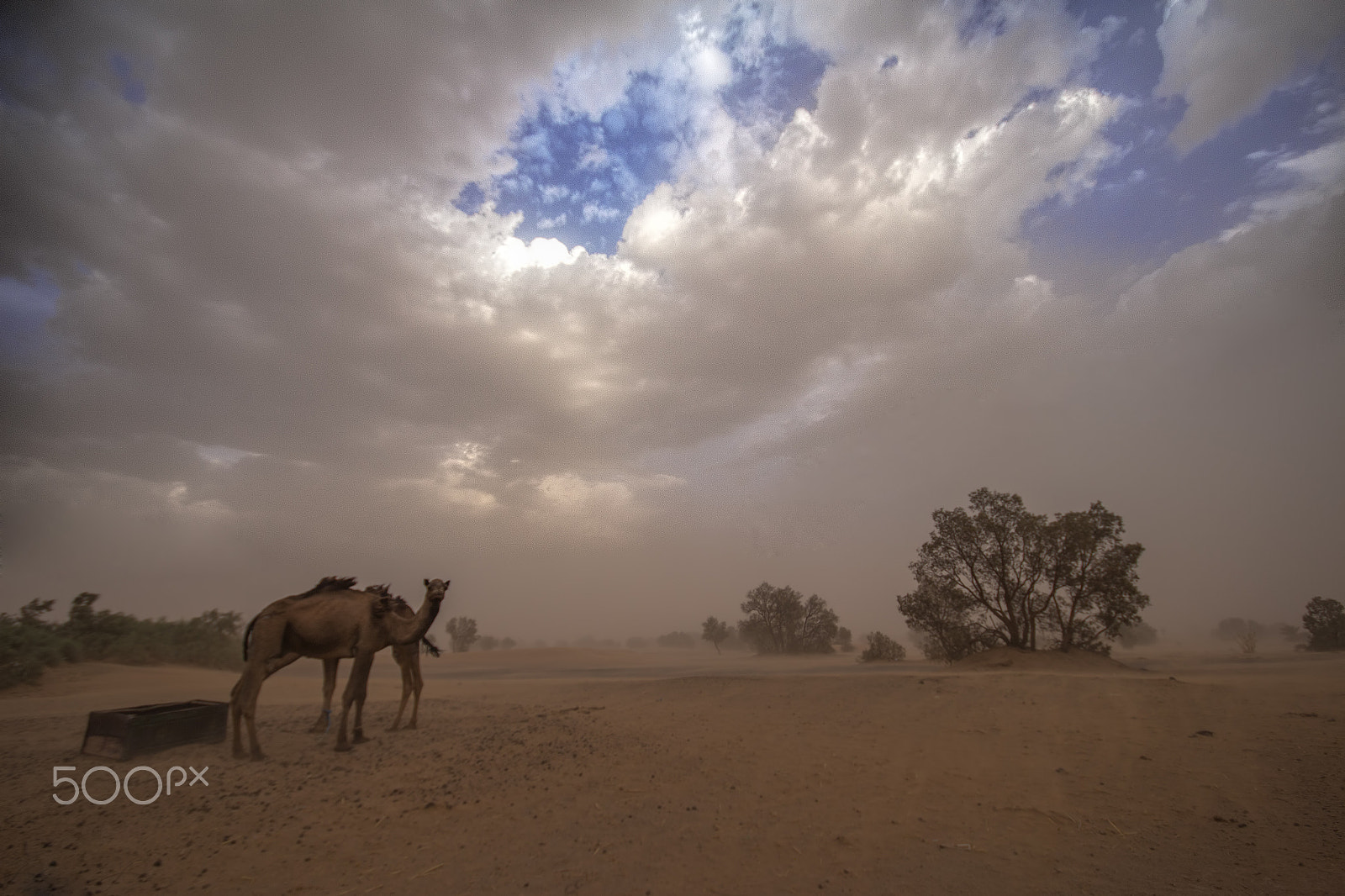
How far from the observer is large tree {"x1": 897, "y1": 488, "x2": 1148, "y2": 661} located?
2159 centimetres

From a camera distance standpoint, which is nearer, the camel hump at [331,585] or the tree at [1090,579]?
the camel hump at [331,585]

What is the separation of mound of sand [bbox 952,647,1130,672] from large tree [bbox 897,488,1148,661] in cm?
93

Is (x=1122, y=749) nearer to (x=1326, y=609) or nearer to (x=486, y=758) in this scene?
(x=486, y=758)

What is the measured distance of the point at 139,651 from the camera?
2275 centimetres

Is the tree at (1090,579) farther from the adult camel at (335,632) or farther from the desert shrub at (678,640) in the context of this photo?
the desert shrub at (678,640)

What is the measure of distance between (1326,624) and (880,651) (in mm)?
22663

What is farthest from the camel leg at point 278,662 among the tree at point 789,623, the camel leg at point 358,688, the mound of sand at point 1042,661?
the tree at point 789,623

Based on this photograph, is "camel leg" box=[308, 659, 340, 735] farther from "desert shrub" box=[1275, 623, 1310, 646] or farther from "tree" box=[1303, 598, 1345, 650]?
"desert shrub" box=[1275, 623, 1310, 646]

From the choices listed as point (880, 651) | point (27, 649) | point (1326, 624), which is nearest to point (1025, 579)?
point (880, 651)

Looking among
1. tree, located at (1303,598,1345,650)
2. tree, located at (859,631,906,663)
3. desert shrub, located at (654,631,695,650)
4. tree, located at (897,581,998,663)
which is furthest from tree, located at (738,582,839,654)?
desert shrub, located at (654,631,695,650)

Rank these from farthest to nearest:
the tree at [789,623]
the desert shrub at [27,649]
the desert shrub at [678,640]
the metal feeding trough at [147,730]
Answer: the desert shrub at [678,640]
the tree at [789,623]
the desert shrub at [27,649]
the metal feeding trough at [147,730]

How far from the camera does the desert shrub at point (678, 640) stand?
9938cm

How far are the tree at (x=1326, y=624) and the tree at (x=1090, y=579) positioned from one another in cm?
1638

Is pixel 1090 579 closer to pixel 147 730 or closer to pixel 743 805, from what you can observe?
pixel 743 805
